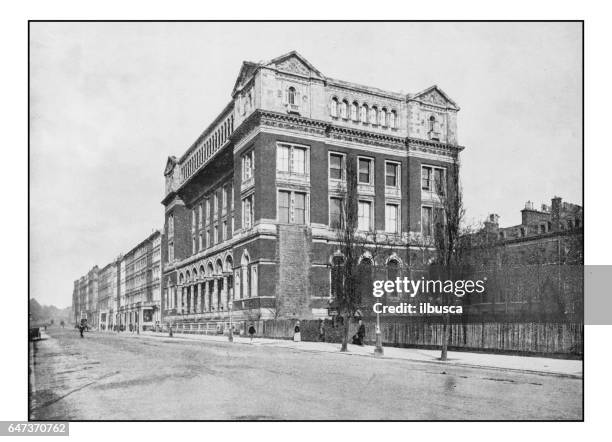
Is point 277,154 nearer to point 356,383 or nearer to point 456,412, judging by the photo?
point 356,383

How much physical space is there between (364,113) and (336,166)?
4.12 m

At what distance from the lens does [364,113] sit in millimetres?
38844

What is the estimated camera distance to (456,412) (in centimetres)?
1388

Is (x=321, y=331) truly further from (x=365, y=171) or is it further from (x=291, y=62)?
(x=291, y=62)

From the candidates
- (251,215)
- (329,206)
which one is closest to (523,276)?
(329,206)

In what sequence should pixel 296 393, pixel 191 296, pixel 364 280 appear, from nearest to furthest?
pixel 296 393, pixel 364 280, pixel 191 296

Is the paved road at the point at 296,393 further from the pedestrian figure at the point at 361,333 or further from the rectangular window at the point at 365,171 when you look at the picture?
the rectangular window at the point at 365,171

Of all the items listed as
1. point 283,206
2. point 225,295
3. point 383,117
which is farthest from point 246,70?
point 225,295

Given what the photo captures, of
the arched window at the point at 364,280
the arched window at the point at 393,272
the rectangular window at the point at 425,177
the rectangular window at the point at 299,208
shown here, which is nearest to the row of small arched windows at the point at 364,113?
the rectangular window at the point at 425,177

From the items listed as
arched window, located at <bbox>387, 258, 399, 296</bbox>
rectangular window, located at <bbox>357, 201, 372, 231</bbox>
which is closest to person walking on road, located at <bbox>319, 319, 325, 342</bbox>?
arched window, located at <bbox>387, 258, 399, 296</bbox>

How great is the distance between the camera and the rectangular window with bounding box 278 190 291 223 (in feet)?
132

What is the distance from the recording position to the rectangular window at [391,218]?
4169 centimetres

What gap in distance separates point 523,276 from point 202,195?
4059cm

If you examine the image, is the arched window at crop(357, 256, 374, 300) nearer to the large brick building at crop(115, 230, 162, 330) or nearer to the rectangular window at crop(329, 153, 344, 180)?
the rectangular window at crop(329, 153, 344, 180)
